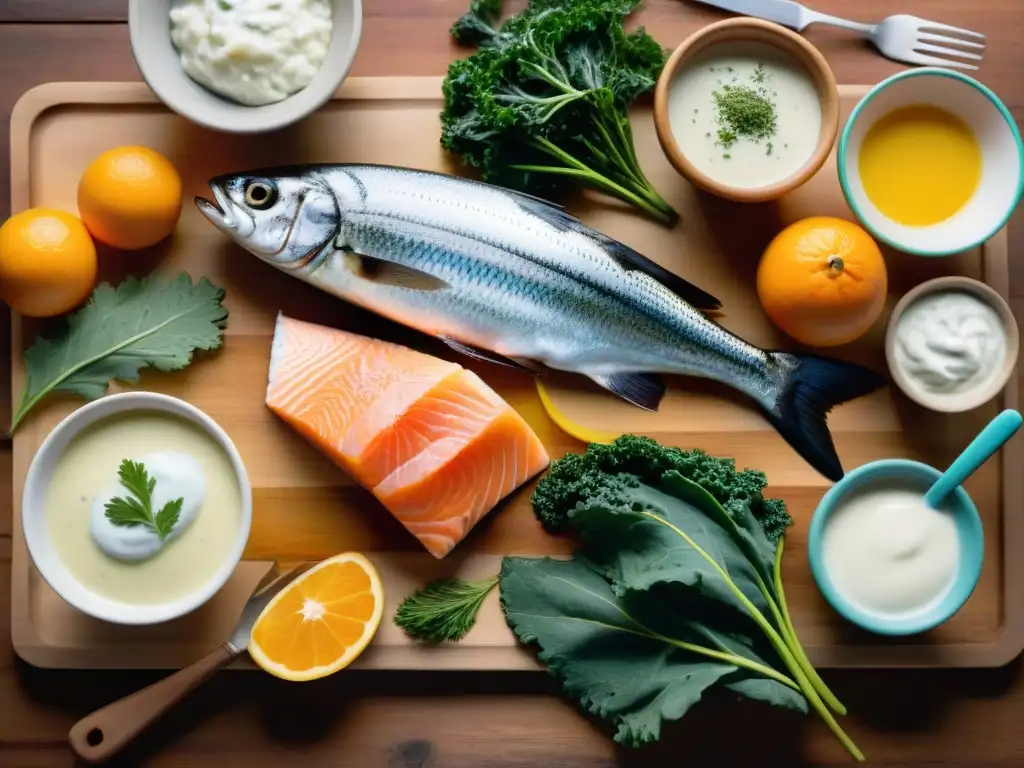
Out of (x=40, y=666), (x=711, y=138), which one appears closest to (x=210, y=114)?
(x=711, y=138)

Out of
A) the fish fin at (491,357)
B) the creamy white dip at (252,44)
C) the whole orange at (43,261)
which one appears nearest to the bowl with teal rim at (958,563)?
the fish fin at (491,357)

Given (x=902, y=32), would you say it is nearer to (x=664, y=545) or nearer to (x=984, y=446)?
(x=984, y=446)

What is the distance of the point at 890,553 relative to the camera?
175 centimetres

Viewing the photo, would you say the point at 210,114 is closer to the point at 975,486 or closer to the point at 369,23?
the point at 369,23

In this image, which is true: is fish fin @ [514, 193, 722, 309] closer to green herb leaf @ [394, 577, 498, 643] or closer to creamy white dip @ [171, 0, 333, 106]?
creamy white dip @ [171, 0, 333, 106]

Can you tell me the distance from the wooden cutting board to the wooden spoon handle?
3.7 inches

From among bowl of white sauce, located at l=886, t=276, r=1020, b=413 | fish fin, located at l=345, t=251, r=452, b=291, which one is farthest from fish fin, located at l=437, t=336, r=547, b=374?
bowl of white sauce, located at l=886, t=276, r=1020, b=413

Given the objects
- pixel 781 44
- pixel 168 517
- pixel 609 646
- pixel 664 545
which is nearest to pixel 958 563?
pixel 664 545

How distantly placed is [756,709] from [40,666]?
55.4 inches

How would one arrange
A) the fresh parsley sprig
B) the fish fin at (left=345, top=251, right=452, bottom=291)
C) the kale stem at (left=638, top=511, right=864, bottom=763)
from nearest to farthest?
1. the fresh parsley sprig
2. the kale stem at (left=638, top=511, right=864, bottom=763)
3. the fish fin at (left=345, top=251, right=452, bottom=291)

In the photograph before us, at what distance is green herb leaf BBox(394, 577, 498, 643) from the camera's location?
1801 mm

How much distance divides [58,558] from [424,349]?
2.52 ft

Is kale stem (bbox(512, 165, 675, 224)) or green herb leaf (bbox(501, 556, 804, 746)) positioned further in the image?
kale stem (bbox(512, 165, 675, 224))

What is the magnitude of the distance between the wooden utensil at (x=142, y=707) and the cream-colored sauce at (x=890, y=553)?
3.57ft
